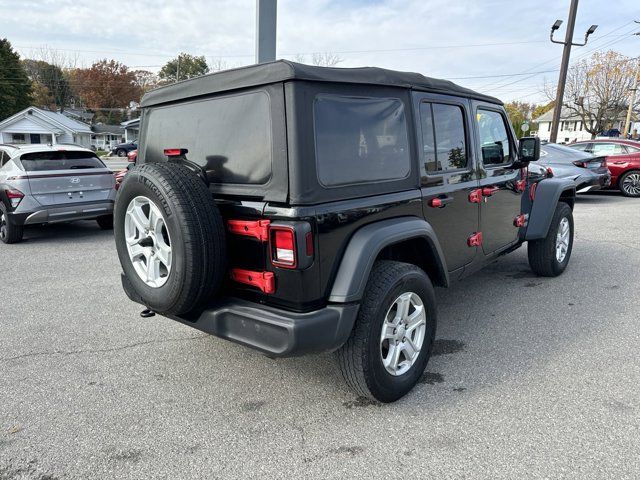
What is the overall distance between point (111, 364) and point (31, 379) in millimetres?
501

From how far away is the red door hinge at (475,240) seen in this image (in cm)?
389

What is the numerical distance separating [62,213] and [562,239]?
705 cm

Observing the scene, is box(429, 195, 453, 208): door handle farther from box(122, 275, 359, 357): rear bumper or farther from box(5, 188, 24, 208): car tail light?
box(5, 188, 24, 208): car tail light

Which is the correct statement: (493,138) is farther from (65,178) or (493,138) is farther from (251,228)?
(65,178)

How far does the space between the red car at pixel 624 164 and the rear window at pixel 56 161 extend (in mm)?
12393

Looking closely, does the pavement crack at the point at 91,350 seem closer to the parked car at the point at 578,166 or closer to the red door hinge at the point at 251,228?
the red door hinge at the point at 251,228

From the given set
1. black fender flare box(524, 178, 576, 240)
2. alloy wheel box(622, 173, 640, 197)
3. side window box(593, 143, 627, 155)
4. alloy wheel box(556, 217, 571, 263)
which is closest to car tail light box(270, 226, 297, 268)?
black fender flare box(524, 178, 576, 240)

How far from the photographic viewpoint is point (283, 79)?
8.18ft

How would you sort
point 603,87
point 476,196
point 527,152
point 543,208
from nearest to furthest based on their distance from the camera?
point 476,196, point 527,152, point 543,208, point 603,87

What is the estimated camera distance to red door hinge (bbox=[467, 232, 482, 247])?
3.89 metres

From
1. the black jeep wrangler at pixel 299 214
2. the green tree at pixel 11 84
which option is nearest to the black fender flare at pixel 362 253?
the black jeep wrangler at pixel 299 214

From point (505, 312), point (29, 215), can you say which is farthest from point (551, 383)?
point (29, 215)

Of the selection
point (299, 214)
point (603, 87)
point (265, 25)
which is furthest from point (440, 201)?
point (603, 87)

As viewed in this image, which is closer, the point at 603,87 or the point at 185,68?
the point at 603,87
